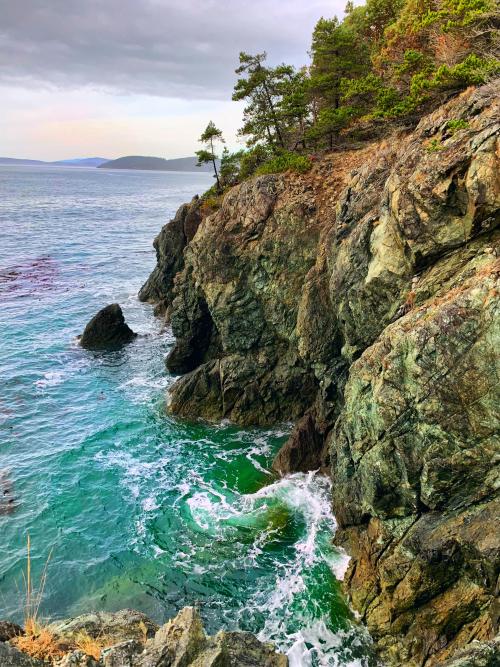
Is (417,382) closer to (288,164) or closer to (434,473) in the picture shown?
(434,473)

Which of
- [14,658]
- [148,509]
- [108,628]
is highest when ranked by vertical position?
[14,658]

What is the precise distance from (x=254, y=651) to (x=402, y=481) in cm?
784

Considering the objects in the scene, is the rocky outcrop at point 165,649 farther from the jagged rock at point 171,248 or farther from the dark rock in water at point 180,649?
the jagged rock at point 171,248

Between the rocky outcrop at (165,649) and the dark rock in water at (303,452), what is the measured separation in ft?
48.5

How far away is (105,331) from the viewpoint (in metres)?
44.4

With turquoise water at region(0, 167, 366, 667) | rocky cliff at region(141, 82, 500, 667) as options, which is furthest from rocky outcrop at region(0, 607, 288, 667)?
turquoise water at region(0, 167, 366, 667)

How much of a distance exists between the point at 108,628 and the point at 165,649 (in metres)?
3.71

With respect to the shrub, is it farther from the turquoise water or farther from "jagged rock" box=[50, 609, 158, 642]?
"jagged rock" box=[50, 609, 158, 642]

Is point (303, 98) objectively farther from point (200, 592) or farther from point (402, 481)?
point (200, 592)

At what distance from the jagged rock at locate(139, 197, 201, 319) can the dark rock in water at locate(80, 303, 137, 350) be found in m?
7.63

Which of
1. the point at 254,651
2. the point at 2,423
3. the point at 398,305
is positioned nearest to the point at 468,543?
the point at 254,651

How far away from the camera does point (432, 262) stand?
18344 millimetres

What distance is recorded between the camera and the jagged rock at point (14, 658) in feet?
30.2

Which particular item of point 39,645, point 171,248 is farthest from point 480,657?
point 171,248
